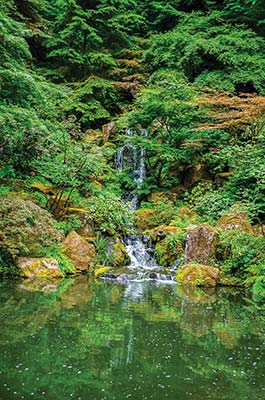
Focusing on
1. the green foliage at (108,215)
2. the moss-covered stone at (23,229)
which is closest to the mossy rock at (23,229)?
the moss-covered stone at (23,229)

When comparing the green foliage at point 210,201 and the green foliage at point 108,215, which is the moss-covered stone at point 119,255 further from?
the green foliage at point 210,201

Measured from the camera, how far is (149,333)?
5.93 meters

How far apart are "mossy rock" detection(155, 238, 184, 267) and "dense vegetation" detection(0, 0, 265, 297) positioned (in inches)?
56.0

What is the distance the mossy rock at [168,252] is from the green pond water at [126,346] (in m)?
3.65

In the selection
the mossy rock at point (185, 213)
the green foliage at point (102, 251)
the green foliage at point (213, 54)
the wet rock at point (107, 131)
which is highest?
the green foliage at point (213, 54)

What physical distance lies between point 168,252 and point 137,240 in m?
1.36

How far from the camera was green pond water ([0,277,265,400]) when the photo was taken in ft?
13.2

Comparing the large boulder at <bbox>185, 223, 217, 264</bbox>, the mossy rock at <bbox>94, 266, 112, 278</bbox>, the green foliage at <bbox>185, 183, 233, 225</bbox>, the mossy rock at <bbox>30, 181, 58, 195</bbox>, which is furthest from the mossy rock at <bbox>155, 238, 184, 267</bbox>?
the mossy rock at <bbox>30, 181, 58, 195</bbox>

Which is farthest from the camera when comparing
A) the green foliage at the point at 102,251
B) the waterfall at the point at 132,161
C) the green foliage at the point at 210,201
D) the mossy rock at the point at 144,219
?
the waterfall at the point at 132,161

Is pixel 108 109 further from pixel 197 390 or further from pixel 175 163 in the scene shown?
pixel 197 390

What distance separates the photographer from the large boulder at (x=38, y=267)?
32.6 ft

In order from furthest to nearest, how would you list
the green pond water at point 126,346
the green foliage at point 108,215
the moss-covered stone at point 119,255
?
the green foliage at point 108,215
the moss-covered stone at point 119,255
the green pond water at point 126,346

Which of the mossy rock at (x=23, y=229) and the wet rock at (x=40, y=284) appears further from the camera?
the mossy rock at (x=23, y=229)

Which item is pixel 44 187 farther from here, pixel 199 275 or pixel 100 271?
pixel 199 275
